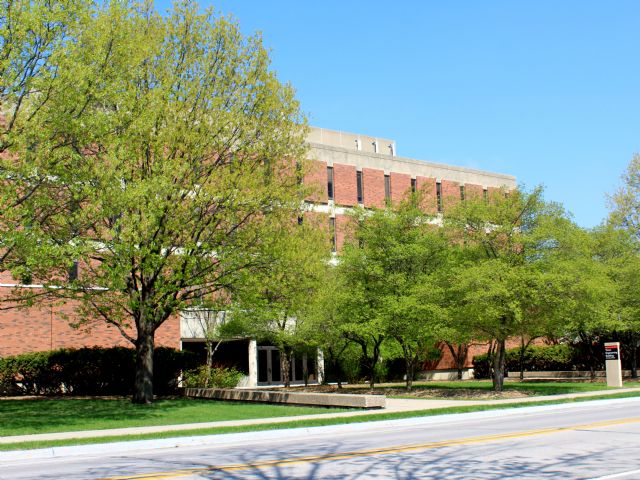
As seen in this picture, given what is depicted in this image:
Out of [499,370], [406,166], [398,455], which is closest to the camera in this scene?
[398,455]

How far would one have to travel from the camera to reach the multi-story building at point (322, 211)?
35.6 meters

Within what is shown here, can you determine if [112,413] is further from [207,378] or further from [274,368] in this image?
[274,368]

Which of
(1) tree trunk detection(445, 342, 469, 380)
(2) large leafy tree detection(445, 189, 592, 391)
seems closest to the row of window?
(1) tree trunk detection(445, 342, 469, 380)

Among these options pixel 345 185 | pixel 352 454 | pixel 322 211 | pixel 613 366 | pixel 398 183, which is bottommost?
pixel 352 454

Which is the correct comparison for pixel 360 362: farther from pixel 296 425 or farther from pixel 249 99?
pixel 296 425

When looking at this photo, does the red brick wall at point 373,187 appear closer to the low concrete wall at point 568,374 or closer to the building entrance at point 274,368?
the building entrance at point 274,368

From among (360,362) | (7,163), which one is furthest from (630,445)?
(360,362)

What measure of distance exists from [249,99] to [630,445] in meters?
18.1

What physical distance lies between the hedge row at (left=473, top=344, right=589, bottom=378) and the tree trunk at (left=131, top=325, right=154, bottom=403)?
Answer: 95.4ft

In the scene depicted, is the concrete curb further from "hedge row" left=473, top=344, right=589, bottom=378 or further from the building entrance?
"hedge row" left=473, top=344, right=589, bottom=378

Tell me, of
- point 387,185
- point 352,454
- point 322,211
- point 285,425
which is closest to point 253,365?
point 322,211

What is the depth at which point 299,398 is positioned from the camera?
85.6 feet

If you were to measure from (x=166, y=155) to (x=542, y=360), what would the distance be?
109 ft

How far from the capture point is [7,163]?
18.7 meters
